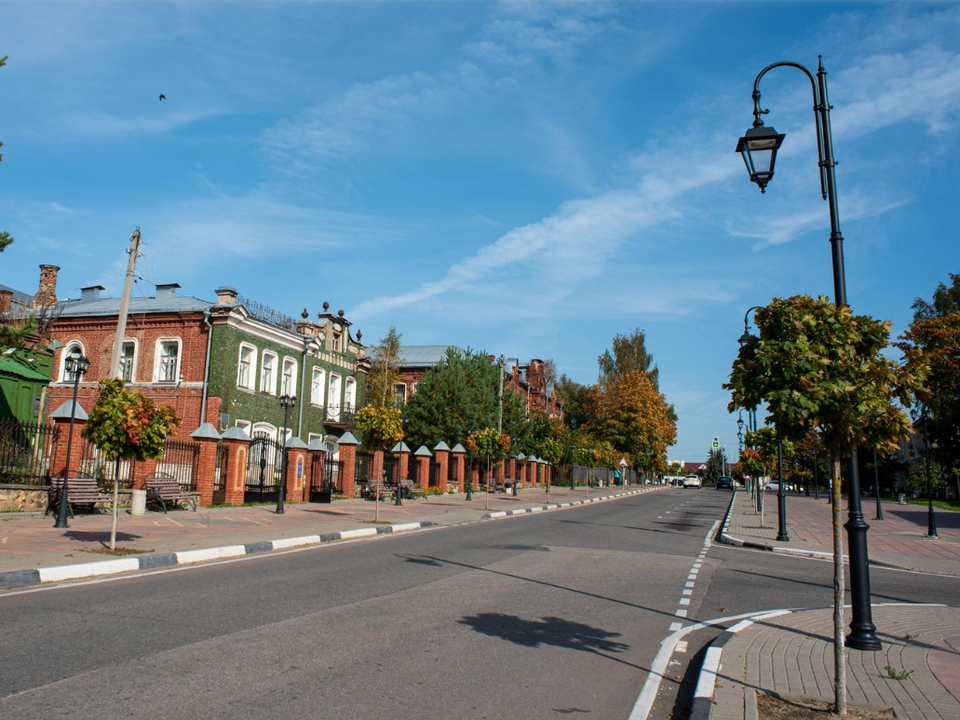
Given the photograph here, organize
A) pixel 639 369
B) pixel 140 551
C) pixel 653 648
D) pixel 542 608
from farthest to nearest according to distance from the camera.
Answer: pixel 639 369, pixel 140 551, pixel 542 608, pixel 653 648

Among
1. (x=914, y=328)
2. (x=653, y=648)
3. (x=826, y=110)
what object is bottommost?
(x=653, y=648)

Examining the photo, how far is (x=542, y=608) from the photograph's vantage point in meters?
8.91

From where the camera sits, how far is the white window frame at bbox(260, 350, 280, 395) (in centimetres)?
3622

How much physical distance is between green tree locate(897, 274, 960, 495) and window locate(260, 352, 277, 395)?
2926cm

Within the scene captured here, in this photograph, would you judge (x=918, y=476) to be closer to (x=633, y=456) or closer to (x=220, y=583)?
(x=633, y=456)

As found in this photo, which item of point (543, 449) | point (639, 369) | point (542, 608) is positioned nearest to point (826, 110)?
point (542, 608)

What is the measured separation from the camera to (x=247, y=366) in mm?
35156

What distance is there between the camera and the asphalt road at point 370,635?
5.13 metres

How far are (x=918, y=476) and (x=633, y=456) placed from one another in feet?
90.1

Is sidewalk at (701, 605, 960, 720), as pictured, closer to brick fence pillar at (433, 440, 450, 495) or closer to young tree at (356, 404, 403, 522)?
young tree at (356, 404, 403, 522)

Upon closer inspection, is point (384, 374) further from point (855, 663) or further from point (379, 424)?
point (855, 663)

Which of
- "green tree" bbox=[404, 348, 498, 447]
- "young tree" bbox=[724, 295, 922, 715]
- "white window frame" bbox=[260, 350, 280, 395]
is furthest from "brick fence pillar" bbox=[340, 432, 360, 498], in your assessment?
"young tree" bbox=[724, 295, 922, 715]

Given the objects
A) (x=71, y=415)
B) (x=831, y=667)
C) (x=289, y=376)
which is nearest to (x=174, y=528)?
(x=71, y=415)

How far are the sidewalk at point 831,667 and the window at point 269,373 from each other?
3125 centimetres
